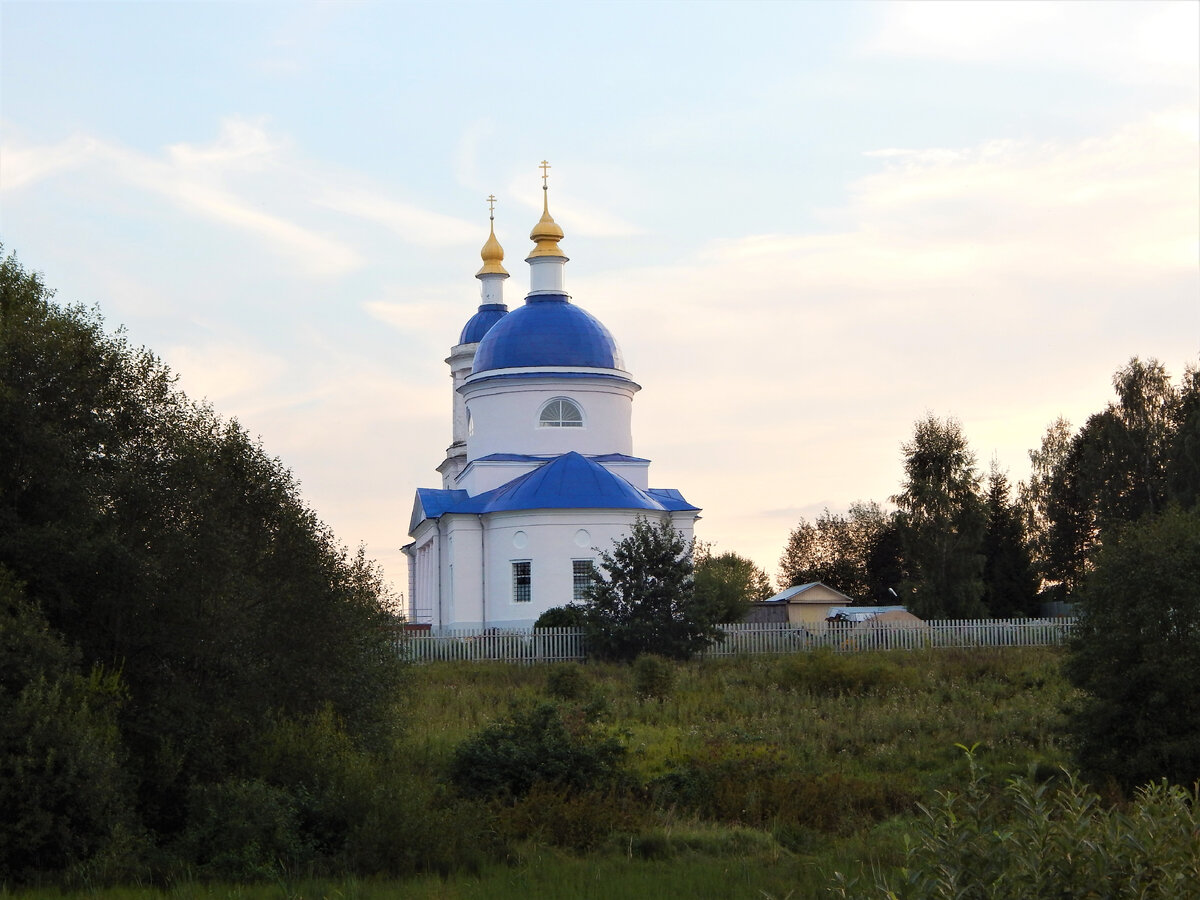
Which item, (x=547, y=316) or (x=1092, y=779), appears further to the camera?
(x=547, y=316)

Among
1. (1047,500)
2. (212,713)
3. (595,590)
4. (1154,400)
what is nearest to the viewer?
(212,713)

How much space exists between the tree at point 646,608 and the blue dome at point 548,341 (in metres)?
11.9

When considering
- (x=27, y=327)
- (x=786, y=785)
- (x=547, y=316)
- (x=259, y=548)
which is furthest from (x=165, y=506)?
(x=547, y=316)

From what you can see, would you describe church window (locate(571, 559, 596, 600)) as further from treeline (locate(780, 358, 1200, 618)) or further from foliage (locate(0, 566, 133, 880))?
foliage (locate(0, 566, 133, 880))

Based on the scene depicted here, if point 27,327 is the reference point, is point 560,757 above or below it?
below

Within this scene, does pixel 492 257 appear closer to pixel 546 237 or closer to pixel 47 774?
pixel 546 237

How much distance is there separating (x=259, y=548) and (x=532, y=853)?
212 inches

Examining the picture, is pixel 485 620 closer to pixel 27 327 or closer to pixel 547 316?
pixel 547 316

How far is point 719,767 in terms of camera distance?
17969mm

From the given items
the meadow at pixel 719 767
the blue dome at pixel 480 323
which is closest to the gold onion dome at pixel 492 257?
the blue dome at pixel 480 323

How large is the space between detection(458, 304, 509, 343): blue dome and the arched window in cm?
1128

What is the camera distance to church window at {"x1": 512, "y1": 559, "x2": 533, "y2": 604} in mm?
40969

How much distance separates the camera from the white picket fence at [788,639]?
3400 cm

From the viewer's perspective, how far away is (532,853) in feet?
47.4
